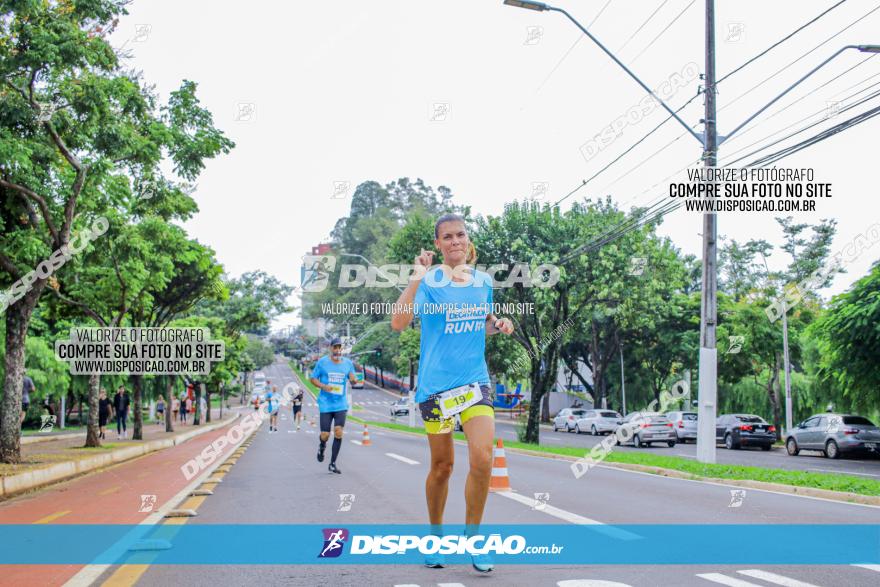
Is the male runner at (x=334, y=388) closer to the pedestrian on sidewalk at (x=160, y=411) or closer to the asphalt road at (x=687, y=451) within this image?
the asphalt road at (x=687, y=451)

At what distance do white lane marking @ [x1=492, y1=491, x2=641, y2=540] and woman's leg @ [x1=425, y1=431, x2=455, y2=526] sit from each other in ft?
7.17

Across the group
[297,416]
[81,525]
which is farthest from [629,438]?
[81,525]

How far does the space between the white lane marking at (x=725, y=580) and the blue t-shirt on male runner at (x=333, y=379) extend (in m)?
7.96

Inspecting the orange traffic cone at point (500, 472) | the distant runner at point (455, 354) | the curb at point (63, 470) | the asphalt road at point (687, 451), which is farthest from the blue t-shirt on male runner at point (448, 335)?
the asphalt road at point (687, 451)

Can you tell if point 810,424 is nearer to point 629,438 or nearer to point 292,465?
point 629,438

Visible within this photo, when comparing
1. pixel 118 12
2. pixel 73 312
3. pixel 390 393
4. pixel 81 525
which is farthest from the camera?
pixel 390 393

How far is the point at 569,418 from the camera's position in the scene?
4506 cm

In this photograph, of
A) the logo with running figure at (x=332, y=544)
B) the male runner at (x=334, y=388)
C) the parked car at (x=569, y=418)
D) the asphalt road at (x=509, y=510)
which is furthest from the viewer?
the parked car at (x=569, y=418)

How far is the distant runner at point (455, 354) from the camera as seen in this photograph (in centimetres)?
476

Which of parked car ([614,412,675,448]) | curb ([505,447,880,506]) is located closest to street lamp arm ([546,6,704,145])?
curb ([505,447,880,506])

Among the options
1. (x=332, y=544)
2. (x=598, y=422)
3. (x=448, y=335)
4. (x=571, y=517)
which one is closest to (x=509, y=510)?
(x=571, y=517)

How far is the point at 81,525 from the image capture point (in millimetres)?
7770

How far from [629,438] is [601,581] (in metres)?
29.9

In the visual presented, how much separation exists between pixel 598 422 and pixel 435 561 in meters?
36.6
